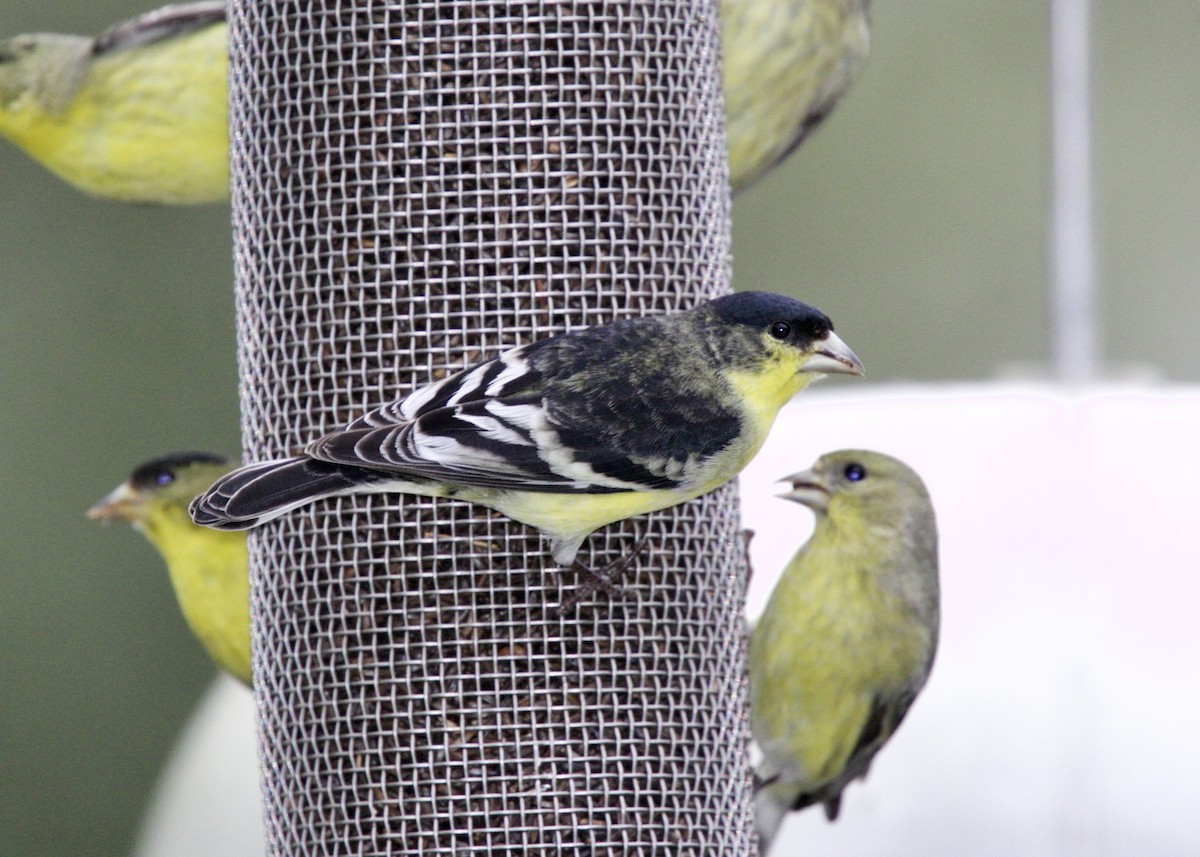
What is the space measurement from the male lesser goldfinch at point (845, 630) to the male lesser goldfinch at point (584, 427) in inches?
53.6

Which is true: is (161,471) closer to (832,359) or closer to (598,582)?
(598,582)

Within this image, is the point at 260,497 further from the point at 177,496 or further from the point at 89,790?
the point at 89,790

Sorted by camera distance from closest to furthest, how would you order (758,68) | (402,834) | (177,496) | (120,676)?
(402,834) → (758,68) → (177,496) → (120,676)

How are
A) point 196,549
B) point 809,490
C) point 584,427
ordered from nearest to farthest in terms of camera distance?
point 584,427, point 809,490, point 196,549

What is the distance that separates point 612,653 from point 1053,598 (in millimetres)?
2505

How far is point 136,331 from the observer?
→ 1181 centimetres

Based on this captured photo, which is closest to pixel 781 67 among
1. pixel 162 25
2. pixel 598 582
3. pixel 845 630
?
pixel 845 630

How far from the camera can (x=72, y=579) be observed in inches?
465

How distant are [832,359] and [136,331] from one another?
26.7ft

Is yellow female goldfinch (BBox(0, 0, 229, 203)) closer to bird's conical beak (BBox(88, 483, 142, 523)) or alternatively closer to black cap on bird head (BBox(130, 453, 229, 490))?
black cap on bird head (BBox(130, 453, 229, 490))

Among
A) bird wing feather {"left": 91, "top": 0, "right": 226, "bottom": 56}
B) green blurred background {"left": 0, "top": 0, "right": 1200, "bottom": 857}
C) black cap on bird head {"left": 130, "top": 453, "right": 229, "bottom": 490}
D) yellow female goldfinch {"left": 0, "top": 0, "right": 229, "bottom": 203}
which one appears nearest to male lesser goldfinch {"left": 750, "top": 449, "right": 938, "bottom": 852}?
black cap on bird head {"left": 130, "top": 453, "right": 229, "bottom": 490}

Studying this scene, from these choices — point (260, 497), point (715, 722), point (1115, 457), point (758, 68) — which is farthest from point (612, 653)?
point (1115, 457)

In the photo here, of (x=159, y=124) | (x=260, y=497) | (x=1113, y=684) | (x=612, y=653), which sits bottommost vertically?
(x=1113, y=684)

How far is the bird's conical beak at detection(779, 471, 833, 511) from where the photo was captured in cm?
596
